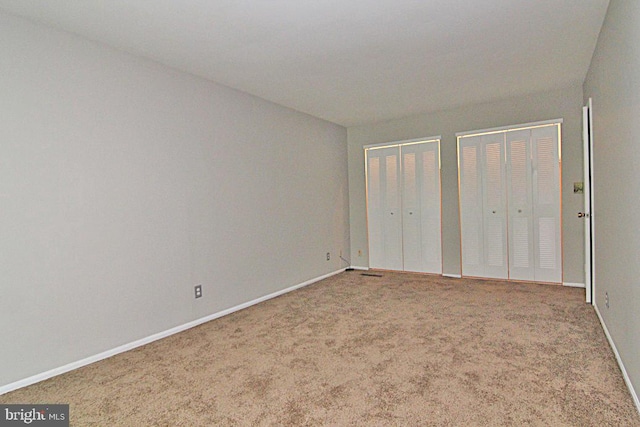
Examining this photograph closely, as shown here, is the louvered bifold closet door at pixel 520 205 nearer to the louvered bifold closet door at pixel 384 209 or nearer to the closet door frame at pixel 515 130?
the closet door frame at pixel 515 130

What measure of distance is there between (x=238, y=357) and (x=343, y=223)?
3.62m

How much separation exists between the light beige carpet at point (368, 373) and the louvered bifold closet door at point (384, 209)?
2.07 m

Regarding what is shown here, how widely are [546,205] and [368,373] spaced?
11.7 ft

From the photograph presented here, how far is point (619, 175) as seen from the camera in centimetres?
243

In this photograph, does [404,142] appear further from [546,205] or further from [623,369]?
[623,369]

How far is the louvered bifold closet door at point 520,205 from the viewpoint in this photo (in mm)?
4898

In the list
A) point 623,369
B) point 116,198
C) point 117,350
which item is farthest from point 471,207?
point 117,350

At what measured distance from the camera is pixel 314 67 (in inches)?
143

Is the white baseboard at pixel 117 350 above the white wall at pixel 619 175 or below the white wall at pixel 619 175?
below

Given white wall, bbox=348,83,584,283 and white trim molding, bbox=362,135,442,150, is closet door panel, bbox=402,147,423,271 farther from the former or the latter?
white wall, bbox=348,83,584,283

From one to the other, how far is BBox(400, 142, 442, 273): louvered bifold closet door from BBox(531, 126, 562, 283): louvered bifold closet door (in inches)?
48.3

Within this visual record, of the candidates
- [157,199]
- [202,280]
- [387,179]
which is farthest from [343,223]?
[157,199]

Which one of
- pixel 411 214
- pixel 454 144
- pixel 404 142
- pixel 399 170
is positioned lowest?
pixel 411 214

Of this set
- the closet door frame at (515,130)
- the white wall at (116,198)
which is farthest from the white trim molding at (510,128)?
the white wall at (116,198)
